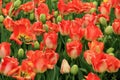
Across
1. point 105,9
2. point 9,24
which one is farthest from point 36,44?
point 105,9

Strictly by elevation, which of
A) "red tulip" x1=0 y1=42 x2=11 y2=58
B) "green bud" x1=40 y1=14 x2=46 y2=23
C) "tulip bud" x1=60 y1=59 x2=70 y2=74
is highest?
"green bud" x1=40 y1=14 x2=46 y2=23

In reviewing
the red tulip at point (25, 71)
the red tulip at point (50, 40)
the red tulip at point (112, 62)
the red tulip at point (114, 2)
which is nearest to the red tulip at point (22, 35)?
the red tulip at point (50, 40)

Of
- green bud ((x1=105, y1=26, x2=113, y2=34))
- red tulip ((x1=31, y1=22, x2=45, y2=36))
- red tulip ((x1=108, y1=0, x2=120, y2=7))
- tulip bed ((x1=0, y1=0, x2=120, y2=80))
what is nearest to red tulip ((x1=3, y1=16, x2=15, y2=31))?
tulip bed ((x1=0, y1=0, x2=120, y2=80))

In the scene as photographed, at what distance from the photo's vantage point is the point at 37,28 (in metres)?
2.03

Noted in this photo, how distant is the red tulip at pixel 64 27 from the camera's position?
6.54 ft

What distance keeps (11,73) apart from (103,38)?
659mm

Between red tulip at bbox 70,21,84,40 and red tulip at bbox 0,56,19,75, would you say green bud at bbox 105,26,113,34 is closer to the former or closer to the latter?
red tulip at bbox 70,21,84,40

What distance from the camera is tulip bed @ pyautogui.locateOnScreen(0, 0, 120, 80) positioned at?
166 centimetres

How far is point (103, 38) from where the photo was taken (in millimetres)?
2109

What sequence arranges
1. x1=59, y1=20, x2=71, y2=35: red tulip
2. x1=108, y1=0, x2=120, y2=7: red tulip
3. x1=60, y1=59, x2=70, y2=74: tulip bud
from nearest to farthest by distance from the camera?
1. x1=60, y1=59, x2=70, y2=74: tulip bud
2. x1=59, y1=20, x2=71, y2=35: red tulip
3. x1=108, y1=0, x2=120, y2=7: red tulip

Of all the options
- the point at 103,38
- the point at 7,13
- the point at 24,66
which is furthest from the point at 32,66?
the point at 7,13

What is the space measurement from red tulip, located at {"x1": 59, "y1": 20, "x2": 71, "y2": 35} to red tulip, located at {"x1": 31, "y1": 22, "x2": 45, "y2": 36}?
10 cm

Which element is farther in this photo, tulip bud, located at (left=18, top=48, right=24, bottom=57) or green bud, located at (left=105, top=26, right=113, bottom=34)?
green bud, located at (left=105, top=26, right=113, bottom=34)

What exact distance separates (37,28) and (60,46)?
16cm
